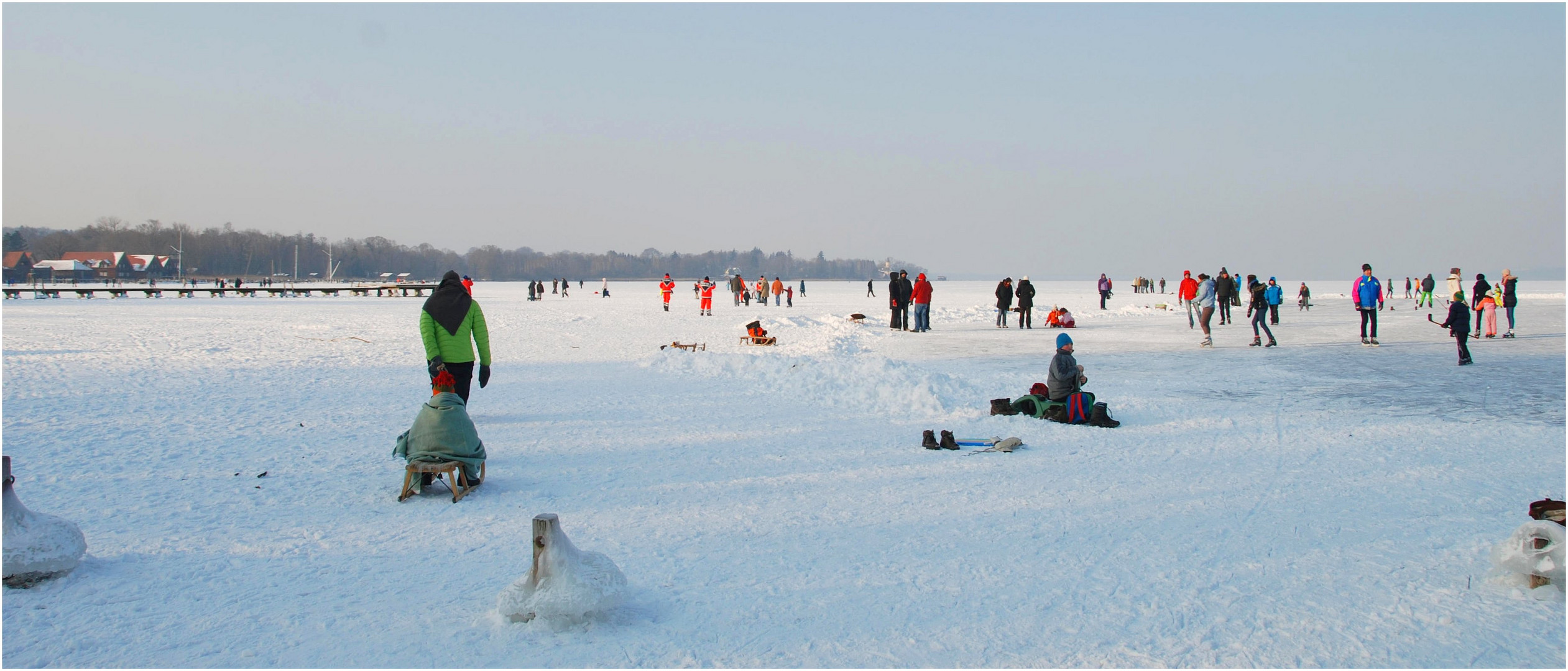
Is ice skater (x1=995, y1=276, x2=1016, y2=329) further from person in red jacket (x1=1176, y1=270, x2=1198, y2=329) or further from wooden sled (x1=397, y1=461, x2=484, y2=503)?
wooden sled (x1=397, y1=461, x2=484, y2=503)

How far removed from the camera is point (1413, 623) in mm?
3596

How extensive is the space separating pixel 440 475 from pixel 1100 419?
19.3ft

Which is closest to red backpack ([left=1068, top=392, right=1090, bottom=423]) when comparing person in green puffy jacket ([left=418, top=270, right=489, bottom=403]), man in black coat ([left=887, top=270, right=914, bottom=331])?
person in green puffy jacket ([left=418, top=270, right=489, bottom=403])

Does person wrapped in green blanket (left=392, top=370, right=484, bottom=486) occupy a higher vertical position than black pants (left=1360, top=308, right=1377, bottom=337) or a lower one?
lower

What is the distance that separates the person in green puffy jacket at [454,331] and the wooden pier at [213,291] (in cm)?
4193

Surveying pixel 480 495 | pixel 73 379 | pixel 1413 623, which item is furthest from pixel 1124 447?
pixel 73 379

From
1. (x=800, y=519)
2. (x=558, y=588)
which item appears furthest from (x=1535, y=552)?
(x=558, y=588)

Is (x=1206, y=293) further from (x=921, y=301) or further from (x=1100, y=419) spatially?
(x=1100, y=419)

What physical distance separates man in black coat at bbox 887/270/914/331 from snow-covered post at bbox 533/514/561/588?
18.0m

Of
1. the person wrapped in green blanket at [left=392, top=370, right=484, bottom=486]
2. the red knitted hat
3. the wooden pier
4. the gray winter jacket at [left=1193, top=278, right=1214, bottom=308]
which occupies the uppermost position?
the gray winter jacket at [left=1193, top=278, right=1214, bottom=308]

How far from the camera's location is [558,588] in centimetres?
343

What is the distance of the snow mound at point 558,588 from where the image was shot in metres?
3.42

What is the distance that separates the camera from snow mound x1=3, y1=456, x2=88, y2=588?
12.1 ft

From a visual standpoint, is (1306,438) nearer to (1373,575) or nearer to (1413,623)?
(1373,575)
